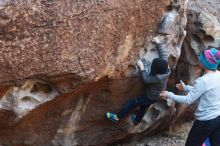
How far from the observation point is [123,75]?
4285 millimetres

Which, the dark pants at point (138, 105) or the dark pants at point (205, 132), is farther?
the dark pants at point (138, 105)

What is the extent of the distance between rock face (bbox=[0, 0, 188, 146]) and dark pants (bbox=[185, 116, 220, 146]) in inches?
30.2

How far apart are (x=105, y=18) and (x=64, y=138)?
1247 mm

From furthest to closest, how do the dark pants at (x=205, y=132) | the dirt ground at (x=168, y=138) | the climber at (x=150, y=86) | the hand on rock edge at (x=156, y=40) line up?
the dirt ground at (x=168, y=138), the hand on rock edge at (x=156, y=40), the climber at (x=150, y=86), the dark pants at (x=205, y=132)

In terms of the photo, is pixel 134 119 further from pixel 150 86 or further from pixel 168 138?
pixel 168 138

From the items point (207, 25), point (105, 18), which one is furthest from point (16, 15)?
point (207, 25)

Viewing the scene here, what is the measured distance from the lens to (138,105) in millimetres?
4500

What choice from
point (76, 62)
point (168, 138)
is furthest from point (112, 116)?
point (168, 138)

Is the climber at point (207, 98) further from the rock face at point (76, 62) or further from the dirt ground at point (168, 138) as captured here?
the dirt ground at point (168, 138)

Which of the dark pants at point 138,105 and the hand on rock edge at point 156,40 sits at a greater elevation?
the hand on rock edge at point 156,40

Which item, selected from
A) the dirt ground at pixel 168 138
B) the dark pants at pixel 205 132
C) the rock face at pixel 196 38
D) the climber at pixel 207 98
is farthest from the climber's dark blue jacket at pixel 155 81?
the dirt ground at pixel 168 138

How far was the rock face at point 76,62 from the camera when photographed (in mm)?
3613

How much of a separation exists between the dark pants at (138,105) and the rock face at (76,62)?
0.07m

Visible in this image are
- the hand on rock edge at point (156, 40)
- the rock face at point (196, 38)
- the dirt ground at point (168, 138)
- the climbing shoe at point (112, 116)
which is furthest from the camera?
the dirt ground at point (168, 138)
